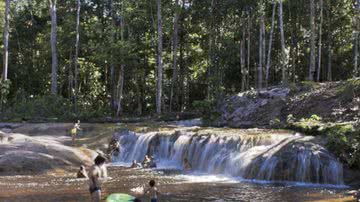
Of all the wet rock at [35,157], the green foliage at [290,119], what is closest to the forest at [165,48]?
the green foliage at [290,119]

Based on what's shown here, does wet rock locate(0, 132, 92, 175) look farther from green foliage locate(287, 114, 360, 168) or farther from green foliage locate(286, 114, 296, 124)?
green foliage locate(287, 114, 360, 168)

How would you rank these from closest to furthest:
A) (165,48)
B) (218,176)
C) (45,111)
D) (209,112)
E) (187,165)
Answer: (218,176)
(187,165)
(209,112)
(45,111)
(165,48)

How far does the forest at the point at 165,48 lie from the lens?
37.7 m

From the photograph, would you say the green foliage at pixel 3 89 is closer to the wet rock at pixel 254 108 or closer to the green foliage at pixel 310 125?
the wet rock at pixel 254 108

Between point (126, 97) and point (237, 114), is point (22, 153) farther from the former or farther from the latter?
point (126, 97)

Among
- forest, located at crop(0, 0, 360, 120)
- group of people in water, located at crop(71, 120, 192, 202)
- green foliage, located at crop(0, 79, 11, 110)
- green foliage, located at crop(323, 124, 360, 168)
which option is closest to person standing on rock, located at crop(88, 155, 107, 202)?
group of people in water, located at crop(71, 120, 192, 202)

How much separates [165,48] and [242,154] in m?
26.3

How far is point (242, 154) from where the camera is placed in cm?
1894

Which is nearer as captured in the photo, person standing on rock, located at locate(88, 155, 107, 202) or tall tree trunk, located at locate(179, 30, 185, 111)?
person standing on rock, located at locate(88, 155, 107, 202)

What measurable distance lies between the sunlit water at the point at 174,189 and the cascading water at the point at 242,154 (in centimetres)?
73

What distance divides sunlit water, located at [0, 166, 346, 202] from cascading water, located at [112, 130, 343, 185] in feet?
2.41

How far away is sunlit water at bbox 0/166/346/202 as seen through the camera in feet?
45.2

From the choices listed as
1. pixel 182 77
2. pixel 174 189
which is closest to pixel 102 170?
pixel 174 189

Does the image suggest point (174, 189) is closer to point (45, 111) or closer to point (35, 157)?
point (35, 157)
